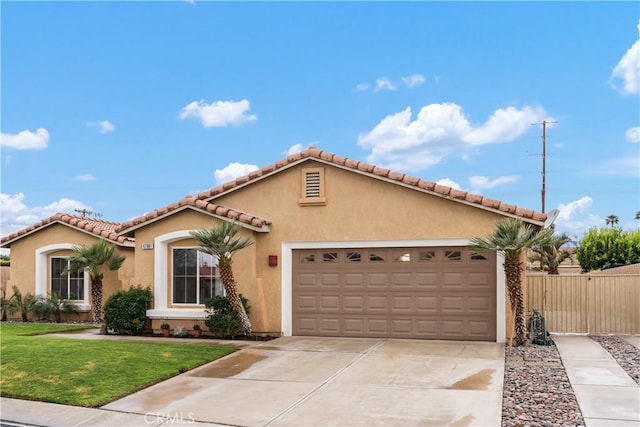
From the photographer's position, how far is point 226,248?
46.7 feet

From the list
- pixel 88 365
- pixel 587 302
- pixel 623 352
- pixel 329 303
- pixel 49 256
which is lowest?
pixel 623 352

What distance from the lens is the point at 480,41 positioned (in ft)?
60.8

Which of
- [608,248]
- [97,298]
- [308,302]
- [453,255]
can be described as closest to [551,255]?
[608,248]

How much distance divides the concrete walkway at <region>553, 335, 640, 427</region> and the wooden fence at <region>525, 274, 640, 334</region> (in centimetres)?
221

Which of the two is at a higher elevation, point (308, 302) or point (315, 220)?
point (315, 220)

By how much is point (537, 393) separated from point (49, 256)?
17.3 meters

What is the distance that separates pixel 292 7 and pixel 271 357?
1030cm

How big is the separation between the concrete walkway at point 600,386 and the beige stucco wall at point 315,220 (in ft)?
11.2

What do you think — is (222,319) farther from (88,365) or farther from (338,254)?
(88,365)

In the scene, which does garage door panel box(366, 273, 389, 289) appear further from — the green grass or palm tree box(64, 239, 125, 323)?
palm tree box(64, 239, 125, 323)

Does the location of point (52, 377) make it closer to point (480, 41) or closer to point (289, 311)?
point (289, 311)

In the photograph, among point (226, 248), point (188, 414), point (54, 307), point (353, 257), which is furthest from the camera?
point (54, 307)

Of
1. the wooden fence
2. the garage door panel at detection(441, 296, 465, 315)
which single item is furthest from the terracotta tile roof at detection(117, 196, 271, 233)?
the wooden fence

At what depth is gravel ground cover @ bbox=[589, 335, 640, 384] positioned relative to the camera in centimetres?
1090
